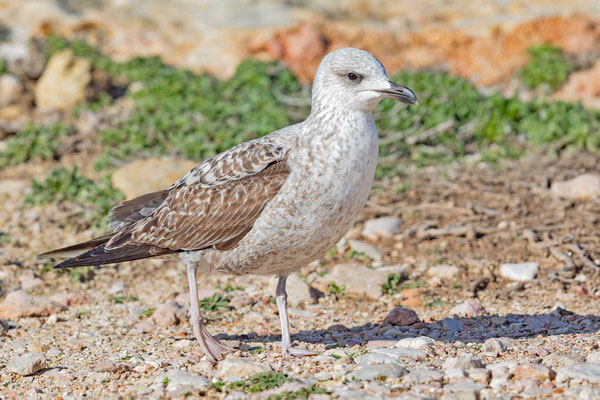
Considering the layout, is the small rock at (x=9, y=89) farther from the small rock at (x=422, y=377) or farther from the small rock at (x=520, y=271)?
the small rock at (x=422, y=377)

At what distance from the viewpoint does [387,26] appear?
12.9m

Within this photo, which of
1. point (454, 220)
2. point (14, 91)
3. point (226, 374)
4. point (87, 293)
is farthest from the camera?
point (14, 91)

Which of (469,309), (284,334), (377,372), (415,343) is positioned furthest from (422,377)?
(469,309)

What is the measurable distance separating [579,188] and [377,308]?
2823 mm

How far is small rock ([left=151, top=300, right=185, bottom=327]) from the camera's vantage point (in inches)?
240

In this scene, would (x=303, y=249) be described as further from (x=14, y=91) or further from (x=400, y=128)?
(x=14, y=91)

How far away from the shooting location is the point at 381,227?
7703mm

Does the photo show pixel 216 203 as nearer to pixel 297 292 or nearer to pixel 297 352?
pixel 297 352

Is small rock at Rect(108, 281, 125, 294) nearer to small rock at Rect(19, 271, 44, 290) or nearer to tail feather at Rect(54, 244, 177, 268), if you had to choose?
small rock at Rect(19, 271, 44, 290)

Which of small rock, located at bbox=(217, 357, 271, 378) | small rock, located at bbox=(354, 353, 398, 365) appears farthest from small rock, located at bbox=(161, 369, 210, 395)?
small rock, located at bbox=(354, 353, 398, 365)

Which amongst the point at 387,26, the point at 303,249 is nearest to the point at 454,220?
the point at 303,249

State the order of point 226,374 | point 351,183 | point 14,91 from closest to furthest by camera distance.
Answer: point 226,374, point 351,183, point 14,91

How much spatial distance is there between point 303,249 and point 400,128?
4.98 metres

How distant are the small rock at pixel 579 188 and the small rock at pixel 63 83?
6.31m
